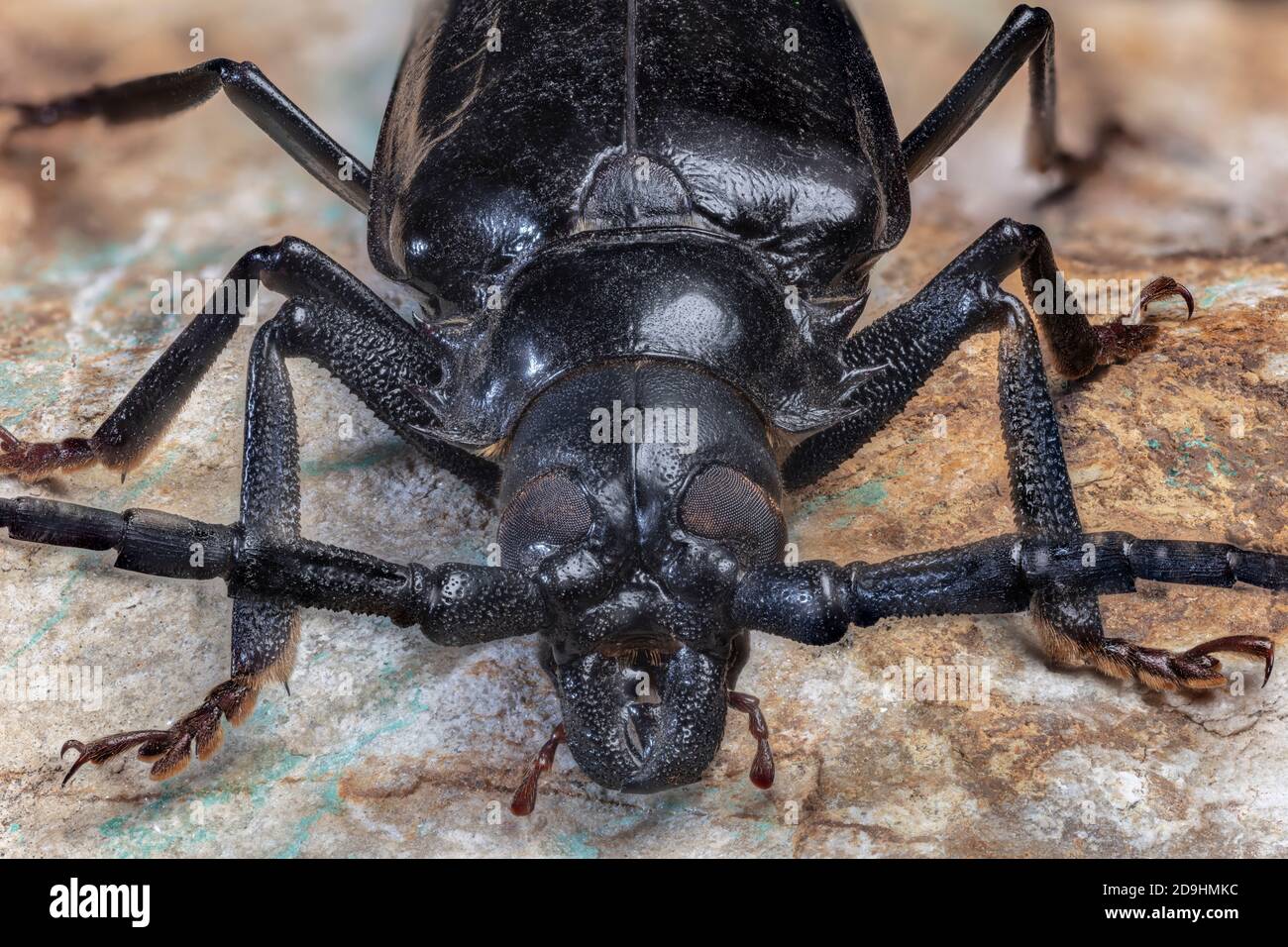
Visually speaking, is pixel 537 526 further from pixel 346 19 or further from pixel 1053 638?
pixel 346 19

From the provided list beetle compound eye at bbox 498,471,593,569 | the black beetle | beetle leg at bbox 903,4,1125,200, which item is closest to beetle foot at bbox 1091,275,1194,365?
the black beetle

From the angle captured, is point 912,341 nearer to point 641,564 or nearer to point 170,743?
point 641,564

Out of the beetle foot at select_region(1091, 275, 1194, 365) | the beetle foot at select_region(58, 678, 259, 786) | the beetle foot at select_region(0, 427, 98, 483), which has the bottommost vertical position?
the beetle foot at select_region(58, 678, 259, 786)

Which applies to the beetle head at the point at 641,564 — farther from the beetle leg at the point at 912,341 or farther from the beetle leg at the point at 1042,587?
the beetle leg at the point at 912,341

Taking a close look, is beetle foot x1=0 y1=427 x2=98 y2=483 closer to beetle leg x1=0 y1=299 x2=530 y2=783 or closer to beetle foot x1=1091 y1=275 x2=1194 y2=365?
beetle leg x1=0 y1=299 x2=530 y2=783

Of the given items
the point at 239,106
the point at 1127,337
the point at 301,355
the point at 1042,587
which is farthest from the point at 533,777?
the point at 239,106

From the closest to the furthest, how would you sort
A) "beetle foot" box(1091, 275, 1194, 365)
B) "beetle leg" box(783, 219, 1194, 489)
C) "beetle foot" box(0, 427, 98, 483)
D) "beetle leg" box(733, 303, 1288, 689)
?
"beetle leg" box(733, 303, 1288, 689) → "beetle leg" box(783, 219, 1194, 489) → "beetle foot" box(0, 427, 98, 483) → "beetle foot" box(1091, 275, 1194, 365)

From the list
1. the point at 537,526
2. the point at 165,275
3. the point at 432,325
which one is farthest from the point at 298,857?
the point at 165,275
